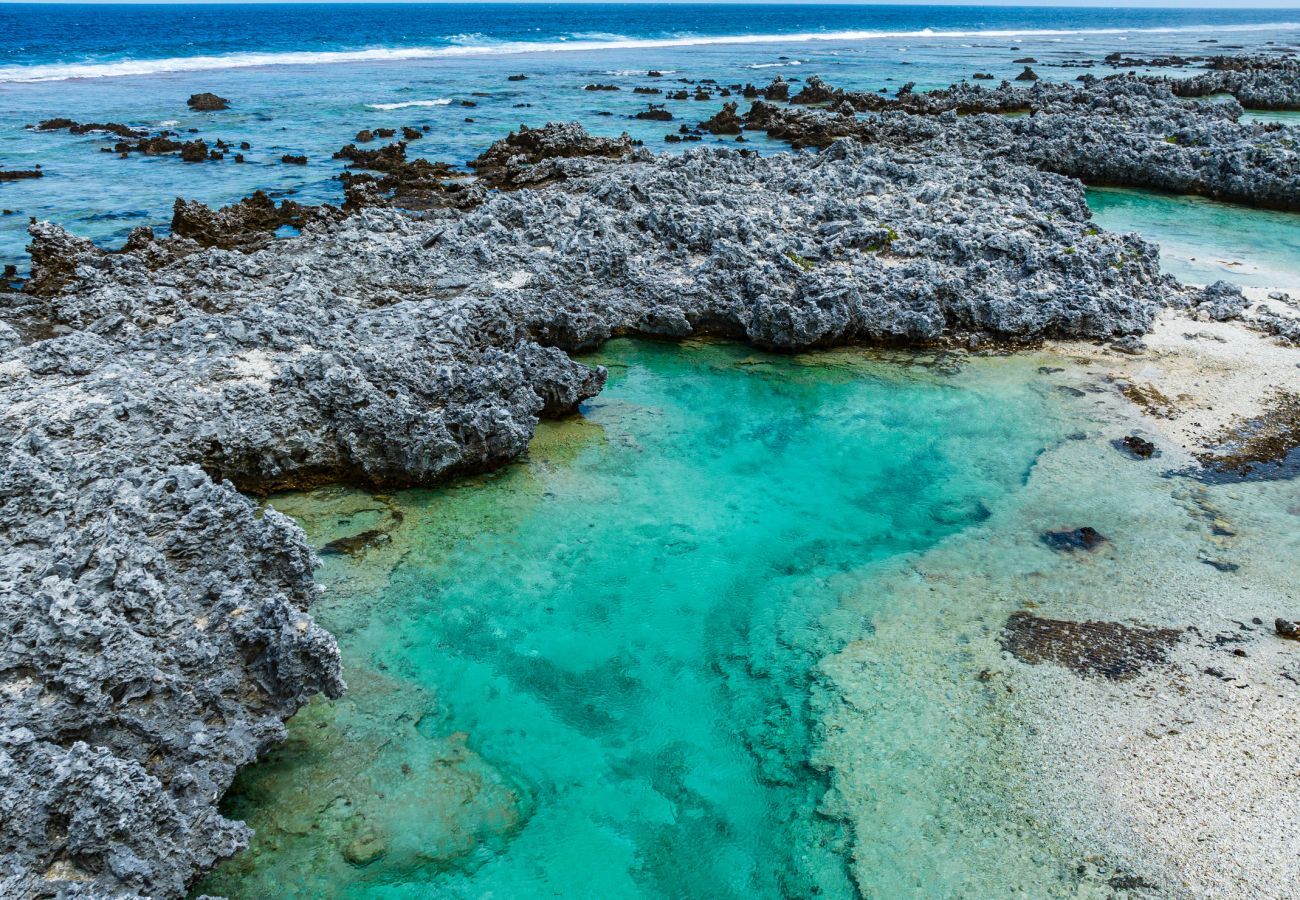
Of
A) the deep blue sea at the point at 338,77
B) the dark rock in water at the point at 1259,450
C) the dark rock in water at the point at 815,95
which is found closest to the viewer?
the dark rock in water at the point at 1259,450

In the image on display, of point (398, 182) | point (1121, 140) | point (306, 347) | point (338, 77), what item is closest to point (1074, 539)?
point (306, 347)

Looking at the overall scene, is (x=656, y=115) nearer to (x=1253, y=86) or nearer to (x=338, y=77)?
(x=338, y=77)

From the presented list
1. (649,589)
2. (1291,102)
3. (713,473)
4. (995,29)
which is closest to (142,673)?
(649,589)

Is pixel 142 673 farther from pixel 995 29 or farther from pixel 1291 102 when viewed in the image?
pixel 995 29

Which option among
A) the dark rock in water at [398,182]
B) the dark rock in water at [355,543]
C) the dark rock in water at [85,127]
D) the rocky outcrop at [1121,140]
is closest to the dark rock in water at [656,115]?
the rocky outcrop at [1121,140]

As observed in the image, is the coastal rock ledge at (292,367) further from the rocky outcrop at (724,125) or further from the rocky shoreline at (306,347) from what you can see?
the rocky outcrop at (724,125)
